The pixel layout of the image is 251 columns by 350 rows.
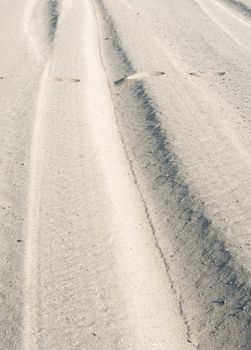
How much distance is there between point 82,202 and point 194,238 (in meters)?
1.00

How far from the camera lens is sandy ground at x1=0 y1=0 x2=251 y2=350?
384 cm

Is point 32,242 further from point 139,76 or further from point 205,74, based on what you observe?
point 205,74

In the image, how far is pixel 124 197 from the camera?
5.27 m

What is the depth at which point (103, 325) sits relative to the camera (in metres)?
3.78

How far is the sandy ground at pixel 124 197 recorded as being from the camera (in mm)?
3844

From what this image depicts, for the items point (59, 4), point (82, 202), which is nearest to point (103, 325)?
point (82, 202)

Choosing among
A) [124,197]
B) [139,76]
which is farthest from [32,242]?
[139,76]

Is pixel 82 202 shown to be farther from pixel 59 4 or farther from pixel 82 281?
pixel 59 4

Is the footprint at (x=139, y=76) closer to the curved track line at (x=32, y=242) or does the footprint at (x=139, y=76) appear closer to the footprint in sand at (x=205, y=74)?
the footprint in sand at (x=205, y=74)

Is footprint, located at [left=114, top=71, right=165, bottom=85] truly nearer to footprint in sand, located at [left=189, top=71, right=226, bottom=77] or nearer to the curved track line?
footprint in sand, located at [left=189, top=71, right=226, bottom=77]

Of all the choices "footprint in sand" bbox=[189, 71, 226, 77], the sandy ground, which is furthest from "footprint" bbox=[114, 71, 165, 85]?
"footprint in sand" bbox=[189, 71, 226, 77]

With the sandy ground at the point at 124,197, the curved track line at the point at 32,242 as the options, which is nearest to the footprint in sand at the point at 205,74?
the sandy ground at the point at 124,197

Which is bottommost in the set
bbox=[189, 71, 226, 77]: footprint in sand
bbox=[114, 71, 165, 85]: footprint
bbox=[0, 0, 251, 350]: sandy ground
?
bbox=[189, 71, 226, 77]: footprint in sand

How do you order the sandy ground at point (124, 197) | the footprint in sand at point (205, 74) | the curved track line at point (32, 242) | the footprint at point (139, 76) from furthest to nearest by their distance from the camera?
the footprint in sand at point (205, 74)
the footprint at point (139, 76)
the sandy ground at point (124, 197)
the curved track line at point (32, 242)
